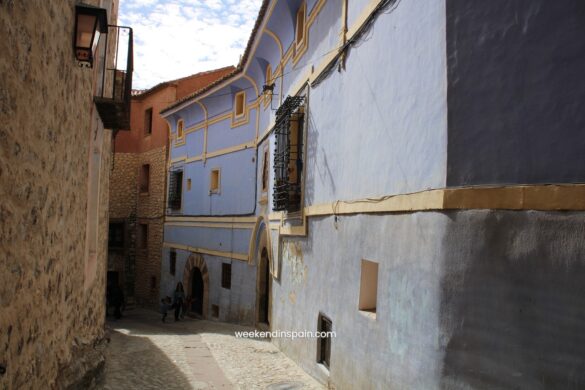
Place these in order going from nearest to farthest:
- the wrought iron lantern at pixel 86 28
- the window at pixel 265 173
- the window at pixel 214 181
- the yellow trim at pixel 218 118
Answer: the wrought iron lantern at pixel 86 28, the window at pixel 265 173, the yellow trim at pixel 218 118, the window at pixel 214 181

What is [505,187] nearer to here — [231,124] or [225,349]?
[225,349]

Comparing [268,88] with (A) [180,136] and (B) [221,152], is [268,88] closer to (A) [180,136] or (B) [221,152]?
(B) [221,152]

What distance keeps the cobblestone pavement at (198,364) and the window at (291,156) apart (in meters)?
2.70

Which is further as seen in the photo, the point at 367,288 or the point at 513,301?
the point at 367,288

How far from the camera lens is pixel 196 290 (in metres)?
18.8

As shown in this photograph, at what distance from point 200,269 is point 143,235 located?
5657 mm

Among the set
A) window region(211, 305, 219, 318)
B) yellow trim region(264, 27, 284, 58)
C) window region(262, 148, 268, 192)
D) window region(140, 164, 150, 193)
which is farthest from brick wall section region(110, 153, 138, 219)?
yellow trim region(264, 27, 284, 58)

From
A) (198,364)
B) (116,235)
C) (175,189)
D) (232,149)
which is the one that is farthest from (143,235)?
(198,364)

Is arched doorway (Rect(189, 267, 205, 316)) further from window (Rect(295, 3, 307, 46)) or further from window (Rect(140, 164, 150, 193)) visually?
window (Rect(295, 3, 307, 46))

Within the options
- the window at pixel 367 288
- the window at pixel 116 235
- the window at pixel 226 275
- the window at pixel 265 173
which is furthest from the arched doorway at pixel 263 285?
the window at pixel 116 235

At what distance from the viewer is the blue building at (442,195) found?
11.9 ft

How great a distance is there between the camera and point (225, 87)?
1617 centimetres

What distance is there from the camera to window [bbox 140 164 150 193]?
22614mm

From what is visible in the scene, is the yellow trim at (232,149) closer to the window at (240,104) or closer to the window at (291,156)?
the window at (240,104)
